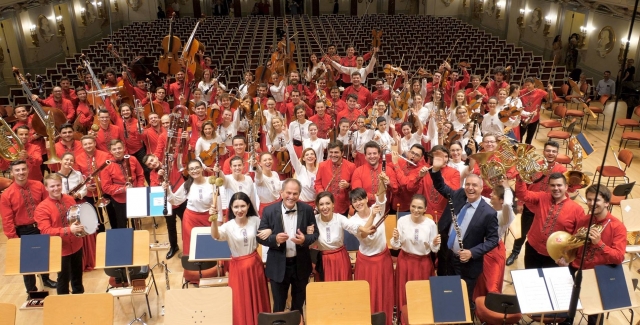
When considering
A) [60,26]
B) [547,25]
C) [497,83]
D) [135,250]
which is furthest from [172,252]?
[547,25]

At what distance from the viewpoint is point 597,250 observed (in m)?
4.13

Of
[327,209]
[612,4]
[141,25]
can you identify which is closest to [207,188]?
[327,209]

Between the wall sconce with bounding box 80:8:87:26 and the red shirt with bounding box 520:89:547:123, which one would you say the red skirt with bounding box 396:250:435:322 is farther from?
the wall sconce with bounding box 80:8:87:26

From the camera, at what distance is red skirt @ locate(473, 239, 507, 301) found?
450 cm

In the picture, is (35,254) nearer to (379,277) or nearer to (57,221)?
(57,221)

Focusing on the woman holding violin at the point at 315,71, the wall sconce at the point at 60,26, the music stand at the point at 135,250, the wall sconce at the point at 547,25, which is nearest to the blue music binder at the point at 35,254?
the music stand at the point at 135,250

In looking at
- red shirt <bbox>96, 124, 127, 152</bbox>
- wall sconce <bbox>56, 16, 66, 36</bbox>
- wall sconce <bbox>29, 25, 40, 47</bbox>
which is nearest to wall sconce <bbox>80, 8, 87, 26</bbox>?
wall sconce <bbox>56, 16, 66, 36</bbox>

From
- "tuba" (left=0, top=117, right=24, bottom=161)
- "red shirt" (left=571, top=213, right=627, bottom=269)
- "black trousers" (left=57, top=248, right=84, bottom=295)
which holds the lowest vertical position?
"black trousers" (left=57, top=248, right=84, bottom=295)

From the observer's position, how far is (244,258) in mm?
4285

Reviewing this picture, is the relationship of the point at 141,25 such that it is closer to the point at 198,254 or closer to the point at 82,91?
the point at 82,91

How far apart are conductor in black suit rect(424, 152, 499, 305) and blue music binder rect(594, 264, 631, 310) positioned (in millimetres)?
842

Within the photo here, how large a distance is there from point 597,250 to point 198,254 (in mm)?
3551

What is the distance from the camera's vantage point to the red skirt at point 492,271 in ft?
14.8

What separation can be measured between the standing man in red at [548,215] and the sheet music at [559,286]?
73cm
